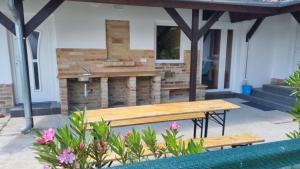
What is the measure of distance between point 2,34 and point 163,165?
5588 mm

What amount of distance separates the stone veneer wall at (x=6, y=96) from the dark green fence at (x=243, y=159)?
539 cm

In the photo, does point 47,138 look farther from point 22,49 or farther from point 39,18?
point 39,18

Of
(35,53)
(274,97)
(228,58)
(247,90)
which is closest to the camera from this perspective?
(35,53)

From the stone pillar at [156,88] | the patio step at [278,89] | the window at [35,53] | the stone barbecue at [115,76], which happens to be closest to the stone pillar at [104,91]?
the stone barbecue at [115,76]

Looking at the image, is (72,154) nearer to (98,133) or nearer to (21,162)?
(98,133)

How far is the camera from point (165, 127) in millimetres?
4734

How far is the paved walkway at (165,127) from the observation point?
10.8ft

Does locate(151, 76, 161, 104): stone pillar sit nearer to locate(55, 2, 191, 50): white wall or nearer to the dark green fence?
locate(55, 2, 191, 50): white wall

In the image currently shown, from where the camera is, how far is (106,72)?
5.80 meters

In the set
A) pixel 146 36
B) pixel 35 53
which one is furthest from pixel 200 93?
pixel 35 53

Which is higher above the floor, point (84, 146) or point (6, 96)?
point (84, 146)

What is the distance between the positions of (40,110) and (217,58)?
17.0ft

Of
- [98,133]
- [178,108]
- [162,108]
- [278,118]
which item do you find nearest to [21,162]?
[162,108]

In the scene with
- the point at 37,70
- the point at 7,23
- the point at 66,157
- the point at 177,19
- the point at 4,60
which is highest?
the point at 177,19
